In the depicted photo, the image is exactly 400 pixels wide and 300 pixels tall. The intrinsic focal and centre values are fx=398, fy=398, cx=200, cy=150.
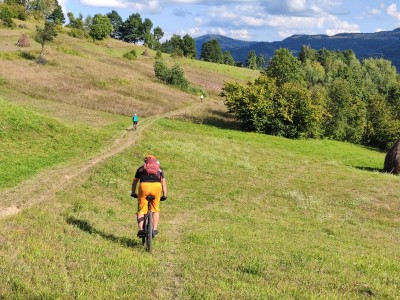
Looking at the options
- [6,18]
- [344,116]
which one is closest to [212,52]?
[6,18]

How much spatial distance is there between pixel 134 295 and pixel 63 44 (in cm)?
10666

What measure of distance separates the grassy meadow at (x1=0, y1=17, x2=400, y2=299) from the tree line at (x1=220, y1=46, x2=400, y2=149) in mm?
4238

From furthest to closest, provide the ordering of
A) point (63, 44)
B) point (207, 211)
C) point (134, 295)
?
point (63, 44), point (207, 211), point (134, 295)

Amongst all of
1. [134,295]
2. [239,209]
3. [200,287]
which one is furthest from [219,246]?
[239,209]

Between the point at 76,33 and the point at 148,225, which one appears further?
the point at 76,33

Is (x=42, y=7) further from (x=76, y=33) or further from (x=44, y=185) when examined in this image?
(x=44, y=185)

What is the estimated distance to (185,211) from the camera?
2375 centimetres

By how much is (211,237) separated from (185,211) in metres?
7.69

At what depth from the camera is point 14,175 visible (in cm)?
2200

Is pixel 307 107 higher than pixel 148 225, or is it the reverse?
pixel 307 107

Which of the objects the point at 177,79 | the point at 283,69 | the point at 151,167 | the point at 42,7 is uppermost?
the point at 42,7

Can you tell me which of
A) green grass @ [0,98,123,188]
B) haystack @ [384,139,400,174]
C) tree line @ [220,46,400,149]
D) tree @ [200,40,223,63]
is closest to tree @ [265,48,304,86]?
tree line @ [220,46,400,149]

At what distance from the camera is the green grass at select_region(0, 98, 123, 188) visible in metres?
23.7

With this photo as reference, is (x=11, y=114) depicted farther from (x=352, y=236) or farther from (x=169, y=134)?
(x=352, y=236)
